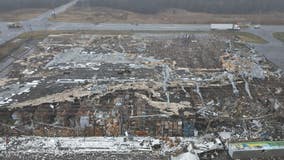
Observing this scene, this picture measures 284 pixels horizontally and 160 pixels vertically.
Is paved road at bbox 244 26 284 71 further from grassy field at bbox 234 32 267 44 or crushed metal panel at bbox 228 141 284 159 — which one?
crushed metal panel at bbox 228 141 284 159

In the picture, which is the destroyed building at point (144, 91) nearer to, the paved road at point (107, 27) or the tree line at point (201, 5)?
the paved road at point (107, 27)

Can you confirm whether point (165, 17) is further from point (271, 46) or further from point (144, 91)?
point (144, 91)

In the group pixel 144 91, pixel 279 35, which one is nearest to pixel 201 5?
pixel 279 35

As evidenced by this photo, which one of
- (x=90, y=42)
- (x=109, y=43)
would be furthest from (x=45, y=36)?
(x=109, y=43)

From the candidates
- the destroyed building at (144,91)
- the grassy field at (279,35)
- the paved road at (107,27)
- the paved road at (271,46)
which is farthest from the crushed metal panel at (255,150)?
the grassy field at (279,35)

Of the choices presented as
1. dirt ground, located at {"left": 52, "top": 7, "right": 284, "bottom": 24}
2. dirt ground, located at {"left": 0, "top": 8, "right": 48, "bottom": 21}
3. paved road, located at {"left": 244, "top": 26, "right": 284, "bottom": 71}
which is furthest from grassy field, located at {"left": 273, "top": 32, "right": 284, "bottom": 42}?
dirt ground, located at {"left": 0, "top": 8, "right": 48, "bottom": 21}
